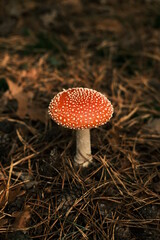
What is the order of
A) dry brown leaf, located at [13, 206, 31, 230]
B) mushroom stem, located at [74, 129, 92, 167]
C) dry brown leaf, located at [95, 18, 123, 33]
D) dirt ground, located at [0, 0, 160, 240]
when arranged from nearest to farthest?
dry brown leaf, located at [13, 206, 31, 230]
dirt ground, located at [0, 0, 160, 240]
mushroom stem, located at [74, 129, 92, 167]
dry brown leaf, located at [95, 18, 123, 33]

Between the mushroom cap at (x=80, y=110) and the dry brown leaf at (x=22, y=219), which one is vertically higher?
the mushroom cap at (x=80, y=110)

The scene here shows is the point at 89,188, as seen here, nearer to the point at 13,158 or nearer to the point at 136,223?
the point at 136,223

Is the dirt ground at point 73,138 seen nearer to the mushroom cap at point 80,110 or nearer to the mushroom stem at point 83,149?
the mushroom stem at point 83,149

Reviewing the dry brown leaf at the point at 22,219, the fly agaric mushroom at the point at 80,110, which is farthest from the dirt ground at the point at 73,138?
the fly agaric mushroom at the point at 80,110

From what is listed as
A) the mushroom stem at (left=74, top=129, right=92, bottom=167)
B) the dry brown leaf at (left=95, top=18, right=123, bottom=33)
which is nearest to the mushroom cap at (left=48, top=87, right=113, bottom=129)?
the mushroom stem at (left=74, top=129, right=92, bottom=167)

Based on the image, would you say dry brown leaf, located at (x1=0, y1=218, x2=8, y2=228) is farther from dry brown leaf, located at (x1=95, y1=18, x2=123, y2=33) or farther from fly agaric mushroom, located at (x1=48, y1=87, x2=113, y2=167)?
dry brown leaf, located at (x1=95, y1=18, x2=123, y2=33)

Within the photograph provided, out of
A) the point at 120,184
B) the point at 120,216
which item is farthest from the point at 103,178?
the point at 120,216

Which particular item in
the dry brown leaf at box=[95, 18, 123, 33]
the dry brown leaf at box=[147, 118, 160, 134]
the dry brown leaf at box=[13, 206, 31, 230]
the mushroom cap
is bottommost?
the dry brown leaf at box=[13, 206, 31, 230]

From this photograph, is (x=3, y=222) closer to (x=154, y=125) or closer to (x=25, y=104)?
(x=25, y=104)
